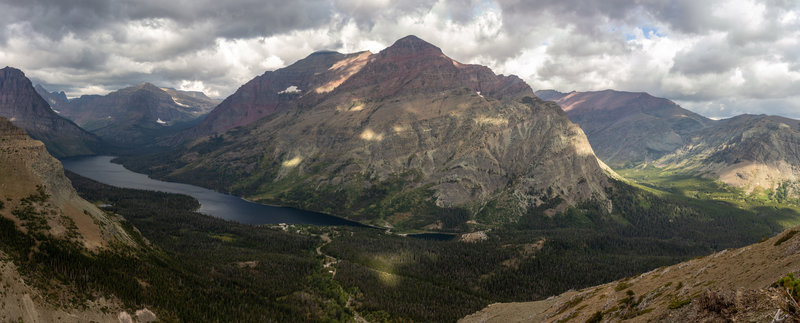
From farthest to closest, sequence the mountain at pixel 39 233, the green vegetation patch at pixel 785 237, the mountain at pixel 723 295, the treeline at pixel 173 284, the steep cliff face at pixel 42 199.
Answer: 1. the steep cliff face at pixel 42 199
2. the treeline at pixel 173 284
3. the mountain at pixel 39 233
4. the green vegetation patch at pixel 785 237
5. the mountain at pixel 723 295

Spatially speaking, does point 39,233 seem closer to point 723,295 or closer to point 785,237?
point 723,295

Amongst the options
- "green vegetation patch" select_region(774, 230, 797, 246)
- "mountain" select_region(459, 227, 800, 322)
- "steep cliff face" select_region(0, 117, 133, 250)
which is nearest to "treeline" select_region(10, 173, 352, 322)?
"steep cliff face" select_region(0, 117, 133, 250)

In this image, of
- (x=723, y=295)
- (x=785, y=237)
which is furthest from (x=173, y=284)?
(x=785, y=237)

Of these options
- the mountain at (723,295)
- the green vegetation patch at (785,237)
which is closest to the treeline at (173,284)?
the mountain at (723,295)

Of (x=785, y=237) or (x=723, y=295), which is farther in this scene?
(x=785, y=237)

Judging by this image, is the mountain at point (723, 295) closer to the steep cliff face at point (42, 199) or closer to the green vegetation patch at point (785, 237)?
the green vegetation patch at point (785, 237)

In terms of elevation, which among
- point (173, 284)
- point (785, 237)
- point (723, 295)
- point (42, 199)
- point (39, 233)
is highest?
point (785, 237)

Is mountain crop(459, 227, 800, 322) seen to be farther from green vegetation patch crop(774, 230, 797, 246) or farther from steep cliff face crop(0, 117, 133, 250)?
steep cliff face crop(0, 117, 133, 250)

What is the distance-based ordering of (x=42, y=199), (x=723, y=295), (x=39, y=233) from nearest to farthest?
(x=723, y=295) < (x=39, y=233) < (x=42, y=199)

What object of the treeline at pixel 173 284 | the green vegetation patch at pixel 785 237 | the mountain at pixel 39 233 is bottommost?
the treeline at pixel 173 284
